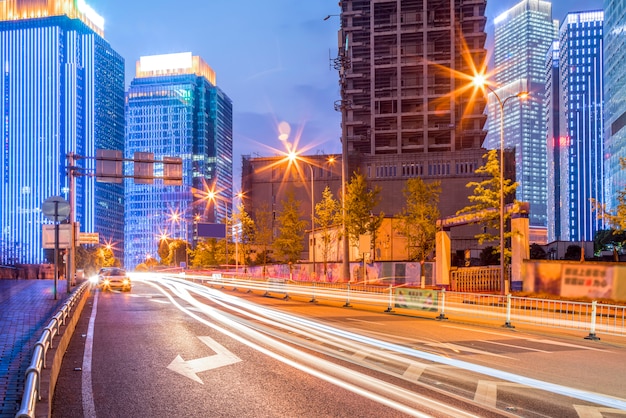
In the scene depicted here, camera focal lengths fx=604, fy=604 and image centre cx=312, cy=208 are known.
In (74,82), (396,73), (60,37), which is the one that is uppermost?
(60,37)

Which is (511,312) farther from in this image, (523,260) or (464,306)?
(523,260)

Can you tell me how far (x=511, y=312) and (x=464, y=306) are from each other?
1754 millimetres

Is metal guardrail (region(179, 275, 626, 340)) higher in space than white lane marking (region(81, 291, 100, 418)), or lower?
lower

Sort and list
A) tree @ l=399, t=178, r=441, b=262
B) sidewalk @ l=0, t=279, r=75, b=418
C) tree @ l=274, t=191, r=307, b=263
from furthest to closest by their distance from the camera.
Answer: tree @ l=274, t=191, r=307, b=263 < tree @ l=399, t=178, r=441, b=262 < sidewalk @ l=0, t=279, r=75, b=418

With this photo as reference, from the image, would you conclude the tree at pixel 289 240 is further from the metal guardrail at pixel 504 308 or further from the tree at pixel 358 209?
the metal guardrail at pixel 504 308

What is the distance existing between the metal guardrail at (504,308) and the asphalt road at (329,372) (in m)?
1.00

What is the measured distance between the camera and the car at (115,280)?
38.1 m

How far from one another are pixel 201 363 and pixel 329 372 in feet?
8.52

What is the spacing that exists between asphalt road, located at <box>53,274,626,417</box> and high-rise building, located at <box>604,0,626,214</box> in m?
100

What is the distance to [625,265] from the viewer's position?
24.4 metres

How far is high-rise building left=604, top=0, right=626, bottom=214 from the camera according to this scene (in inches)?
4181

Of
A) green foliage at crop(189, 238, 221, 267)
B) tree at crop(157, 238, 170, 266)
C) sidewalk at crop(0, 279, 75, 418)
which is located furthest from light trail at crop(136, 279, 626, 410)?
tree at crop(157, 238, 170, 266)

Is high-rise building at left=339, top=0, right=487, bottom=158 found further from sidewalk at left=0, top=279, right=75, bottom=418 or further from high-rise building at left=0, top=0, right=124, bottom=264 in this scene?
high-rise building at left=0, top=0, right=124, bottom=264

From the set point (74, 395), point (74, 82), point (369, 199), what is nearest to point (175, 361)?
point (74, 395)
